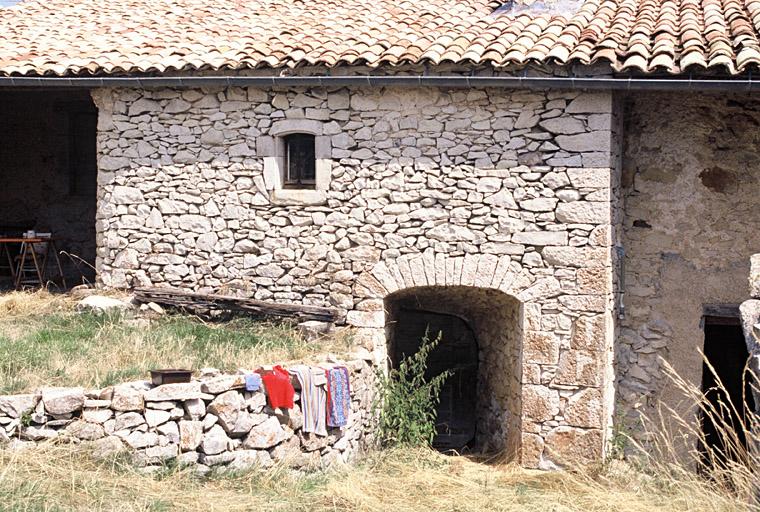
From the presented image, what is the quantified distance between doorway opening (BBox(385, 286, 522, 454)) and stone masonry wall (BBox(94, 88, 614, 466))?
0.39 m

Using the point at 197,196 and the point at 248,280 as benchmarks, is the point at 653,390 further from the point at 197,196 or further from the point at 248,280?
the point at 197,196

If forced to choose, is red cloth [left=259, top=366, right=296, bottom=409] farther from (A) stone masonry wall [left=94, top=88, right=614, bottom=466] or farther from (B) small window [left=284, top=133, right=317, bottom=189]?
(B) small window [left=284, top=133, right=317, bottom=189]

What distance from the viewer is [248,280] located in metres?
10.3

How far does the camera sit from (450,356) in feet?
46.9

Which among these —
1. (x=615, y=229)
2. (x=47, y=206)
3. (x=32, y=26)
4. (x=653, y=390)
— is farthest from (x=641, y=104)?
(x=47, y=206)

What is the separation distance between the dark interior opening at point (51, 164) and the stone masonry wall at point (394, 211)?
357 cm

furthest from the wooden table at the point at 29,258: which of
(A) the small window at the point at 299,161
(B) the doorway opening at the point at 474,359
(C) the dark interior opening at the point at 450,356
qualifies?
(C) the dark interior opening at the point at 450,356

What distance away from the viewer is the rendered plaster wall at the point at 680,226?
386 inches

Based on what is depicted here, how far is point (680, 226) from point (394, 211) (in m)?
3.11

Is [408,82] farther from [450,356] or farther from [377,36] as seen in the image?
[450,356]

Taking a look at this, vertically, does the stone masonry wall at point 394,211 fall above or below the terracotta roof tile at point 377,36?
below

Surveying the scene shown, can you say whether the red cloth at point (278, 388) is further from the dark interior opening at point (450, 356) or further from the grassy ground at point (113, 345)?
the dark interior opening at point (450, 356)

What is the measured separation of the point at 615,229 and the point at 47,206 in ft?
28.7

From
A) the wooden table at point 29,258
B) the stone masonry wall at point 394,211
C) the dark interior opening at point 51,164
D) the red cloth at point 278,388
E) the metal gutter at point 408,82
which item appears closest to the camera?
the red cloth at point 278,388
